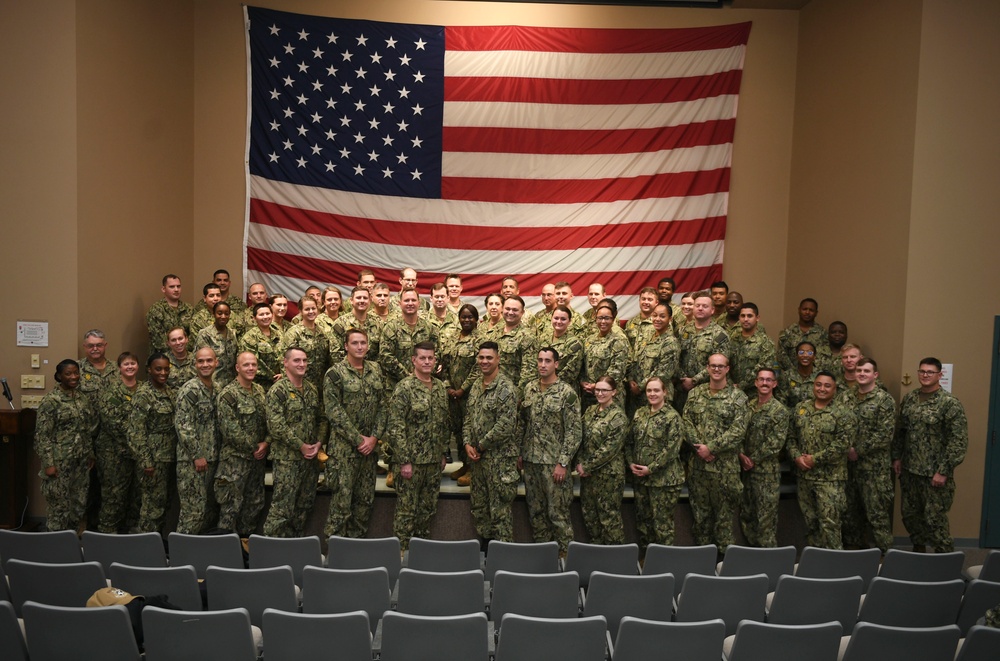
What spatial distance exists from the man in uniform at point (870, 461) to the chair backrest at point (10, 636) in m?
5.82

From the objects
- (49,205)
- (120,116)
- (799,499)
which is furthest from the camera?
(120,116)

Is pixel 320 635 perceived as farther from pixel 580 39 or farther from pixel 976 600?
pixel 580 39

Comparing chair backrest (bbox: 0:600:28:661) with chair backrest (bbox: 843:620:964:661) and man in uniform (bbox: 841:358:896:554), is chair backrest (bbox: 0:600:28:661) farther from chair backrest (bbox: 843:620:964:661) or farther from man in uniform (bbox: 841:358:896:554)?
man in uniform (bbox: 841:358:896:554)

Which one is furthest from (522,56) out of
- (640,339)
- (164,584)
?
(164,584)

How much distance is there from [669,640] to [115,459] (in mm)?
5211

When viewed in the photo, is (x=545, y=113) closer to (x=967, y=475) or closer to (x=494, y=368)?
(x=494, y=368)

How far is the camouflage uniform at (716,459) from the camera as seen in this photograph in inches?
246

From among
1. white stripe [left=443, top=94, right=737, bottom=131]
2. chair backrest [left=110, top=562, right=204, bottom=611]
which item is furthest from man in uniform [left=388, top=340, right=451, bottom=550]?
white stripe [left=443, top=94, right=737, bottom=131]

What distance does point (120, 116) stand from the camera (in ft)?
26.2

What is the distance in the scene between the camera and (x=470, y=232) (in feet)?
31.7

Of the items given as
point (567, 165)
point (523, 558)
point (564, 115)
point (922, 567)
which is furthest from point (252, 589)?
point (564, 115)

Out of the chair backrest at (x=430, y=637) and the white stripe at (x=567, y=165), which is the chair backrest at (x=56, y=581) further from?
the white stripe at (x=567, y=165)

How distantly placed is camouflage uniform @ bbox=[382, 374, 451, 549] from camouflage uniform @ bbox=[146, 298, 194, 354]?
3055 millimetres

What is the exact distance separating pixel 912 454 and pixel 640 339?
2505 mm
